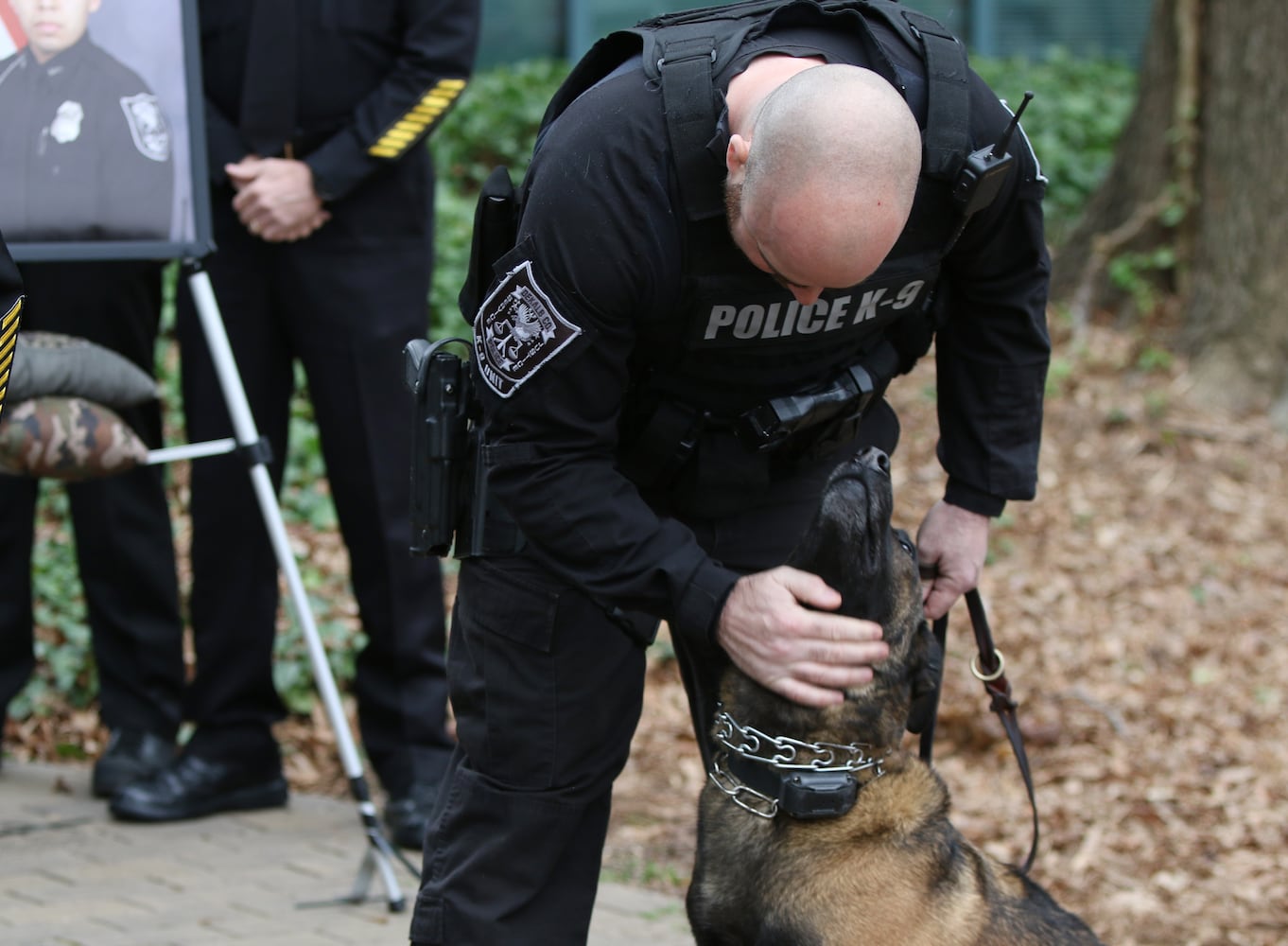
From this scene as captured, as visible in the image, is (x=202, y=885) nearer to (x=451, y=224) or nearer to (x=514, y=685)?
(x=514, y=685)

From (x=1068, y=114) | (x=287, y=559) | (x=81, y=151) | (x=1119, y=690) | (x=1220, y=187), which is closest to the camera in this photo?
(x=81, y=151)

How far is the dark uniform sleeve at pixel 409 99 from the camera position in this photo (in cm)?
395

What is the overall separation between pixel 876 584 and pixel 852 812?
1.28 feet

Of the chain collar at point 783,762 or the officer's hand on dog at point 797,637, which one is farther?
the chain collar at point 783,762

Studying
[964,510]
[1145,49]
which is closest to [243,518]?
[964,510]

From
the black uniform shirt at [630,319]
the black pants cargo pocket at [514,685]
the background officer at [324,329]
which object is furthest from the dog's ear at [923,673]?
the background officer at [324,329]

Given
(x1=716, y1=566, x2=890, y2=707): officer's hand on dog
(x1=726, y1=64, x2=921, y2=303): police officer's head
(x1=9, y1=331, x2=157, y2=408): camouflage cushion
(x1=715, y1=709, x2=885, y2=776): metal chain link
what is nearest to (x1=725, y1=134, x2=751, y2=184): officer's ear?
(x1=726, y1=64, x2=921, y2=303): police officer's head

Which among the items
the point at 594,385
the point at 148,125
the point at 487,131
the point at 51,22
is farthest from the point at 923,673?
the point at 487,131

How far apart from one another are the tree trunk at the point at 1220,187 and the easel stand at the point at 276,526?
5.40 metres

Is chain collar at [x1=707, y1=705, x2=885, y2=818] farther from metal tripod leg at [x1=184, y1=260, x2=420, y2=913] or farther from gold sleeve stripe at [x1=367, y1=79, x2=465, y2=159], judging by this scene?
gold sleeve stripe at [x1=367, y1=79, x2=465, y2=159]

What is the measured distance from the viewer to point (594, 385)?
2.50 meters

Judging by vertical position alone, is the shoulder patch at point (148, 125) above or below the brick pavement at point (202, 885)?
above

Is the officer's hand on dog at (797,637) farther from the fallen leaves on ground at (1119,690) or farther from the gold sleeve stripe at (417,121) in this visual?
the gold sleeve stripe at (417,121)

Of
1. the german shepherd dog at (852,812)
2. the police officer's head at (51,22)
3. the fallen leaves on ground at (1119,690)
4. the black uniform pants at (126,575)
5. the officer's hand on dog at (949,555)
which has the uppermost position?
the police officer's head at (51,22)
